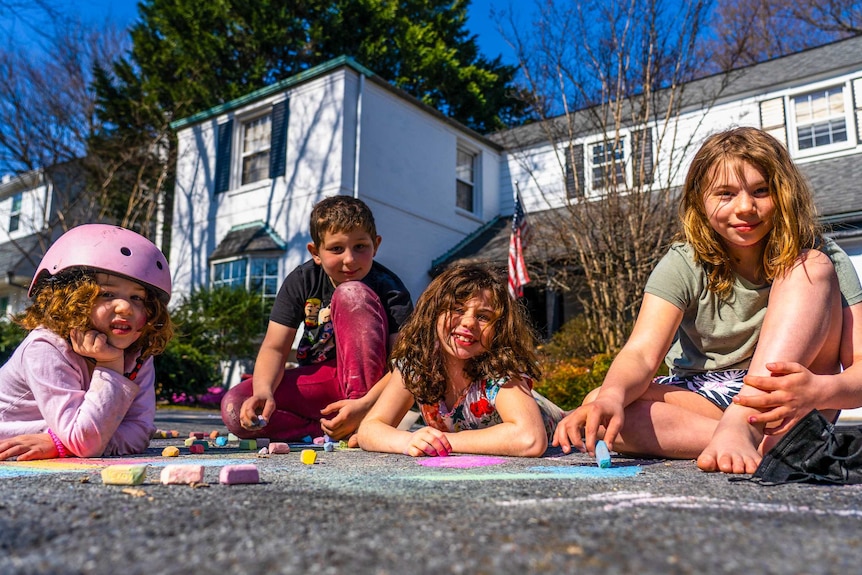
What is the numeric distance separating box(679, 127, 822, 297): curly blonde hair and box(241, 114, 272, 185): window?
11179 millimetres

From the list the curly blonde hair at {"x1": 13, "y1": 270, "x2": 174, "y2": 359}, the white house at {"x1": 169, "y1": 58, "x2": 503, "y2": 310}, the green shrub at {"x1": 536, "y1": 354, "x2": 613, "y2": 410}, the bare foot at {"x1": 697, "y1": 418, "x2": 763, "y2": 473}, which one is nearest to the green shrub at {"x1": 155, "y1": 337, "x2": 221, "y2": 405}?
the white house at {"x1": 169, "y1": 58, "x2": 503, "y2": 310}

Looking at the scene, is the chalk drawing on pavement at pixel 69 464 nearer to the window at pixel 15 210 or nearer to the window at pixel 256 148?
the window at pixel 256 148

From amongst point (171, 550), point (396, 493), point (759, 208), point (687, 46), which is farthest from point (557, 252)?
point (171, 550)

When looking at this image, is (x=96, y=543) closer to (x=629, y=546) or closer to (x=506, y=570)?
(x=506, y=570)

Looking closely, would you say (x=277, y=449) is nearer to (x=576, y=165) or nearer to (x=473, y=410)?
(x=473, y=410)

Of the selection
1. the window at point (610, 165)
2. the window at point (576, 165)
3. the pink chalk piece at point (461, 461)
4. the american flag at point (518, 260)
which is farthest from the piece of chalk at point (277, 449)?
the window at point (576, 165)

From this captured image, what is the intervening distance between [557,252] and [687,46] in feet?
10.9

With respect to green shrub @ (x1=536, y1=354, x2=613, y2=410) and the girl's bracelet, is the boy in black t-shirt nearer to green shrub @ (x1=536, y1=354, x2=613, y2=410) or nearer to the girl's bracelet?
the girl's bracelet

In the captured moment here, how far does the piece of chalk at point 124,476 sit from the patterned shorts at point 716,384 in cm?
190

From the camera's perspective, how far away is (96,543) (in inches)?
38.4

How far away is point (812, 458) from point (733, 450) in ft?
0.64

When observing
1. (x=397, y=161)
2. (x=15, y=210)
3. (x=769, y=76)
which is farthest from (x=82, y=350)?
(x=15, y=210)

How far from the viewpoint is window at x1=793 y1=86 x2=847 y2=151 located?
10.9 meters

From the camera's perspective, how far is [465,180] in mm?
13828
